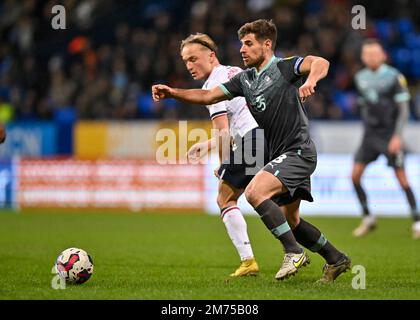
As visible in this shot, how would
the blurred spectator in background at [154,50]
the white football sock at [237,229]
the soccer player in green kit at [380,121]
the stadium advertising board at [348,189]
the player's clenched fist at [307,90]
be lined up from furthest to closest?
1. the blurred spectator in background at [154,50]
2. the stadium advertising board at [348,189]
3. the soccer player in green kit at [380,121]
4. the white football sock at [237,229]
5. the player's clenched fist at [307,90]

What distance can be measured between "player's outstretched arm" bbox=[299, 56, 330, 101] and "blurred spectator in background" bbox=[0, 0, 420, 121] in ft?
37.9

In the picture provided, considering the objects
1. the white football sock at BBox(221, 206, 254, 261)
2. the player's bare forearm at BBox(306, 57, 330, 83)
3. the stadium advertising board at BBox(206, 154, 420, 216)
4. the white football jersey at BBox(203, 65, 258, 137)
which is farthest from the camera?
the stadium advertising board at BBox(206, 154, 420, 216)

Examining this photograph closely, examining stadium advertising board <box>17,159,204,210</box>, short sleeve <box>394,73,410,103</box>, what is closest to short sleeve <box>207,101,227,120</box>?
short sleeve <box>394,73,410,103</box>

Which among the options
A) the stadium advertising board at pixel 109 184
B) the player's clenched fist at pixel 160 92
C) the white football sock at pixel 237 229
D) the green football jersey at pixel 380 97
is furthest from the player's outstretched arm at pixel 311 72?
the stadium advertising board at pixel 109 184

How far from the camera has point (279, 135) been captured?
769 centimetres

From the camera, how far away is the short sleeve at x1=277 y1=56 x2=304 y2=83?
24.6 feet

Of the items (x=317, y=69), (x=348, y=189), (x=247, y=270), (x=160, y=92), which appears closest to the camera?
(x=317, y=69)

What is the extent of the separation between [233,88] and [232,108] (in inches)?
34.0

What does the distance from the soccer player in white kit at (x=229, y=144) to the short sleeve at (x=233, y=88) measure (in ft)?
1.94

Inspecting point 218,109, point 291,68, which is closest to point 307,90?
point 291,68

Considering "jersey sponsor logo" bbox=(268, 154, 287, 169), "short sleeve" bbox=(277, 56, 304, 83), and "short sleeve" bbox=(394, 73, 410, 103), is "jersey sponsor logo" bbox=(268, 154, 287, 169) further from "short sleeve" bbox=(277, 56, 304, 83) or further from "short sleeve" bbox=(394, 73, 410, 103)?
"short sleeve" bbox=(394, 73, 410, 103)

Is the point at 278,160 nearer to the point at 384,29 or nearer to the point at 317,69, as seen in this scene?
the point at 317,69

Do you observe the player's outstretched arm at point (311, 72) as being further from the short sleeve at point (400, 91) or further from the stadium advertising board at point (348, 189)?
the stadium advertising board at point (348, 189)

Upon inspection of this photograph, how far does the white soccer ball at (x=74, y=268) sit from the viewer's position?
758 cm
